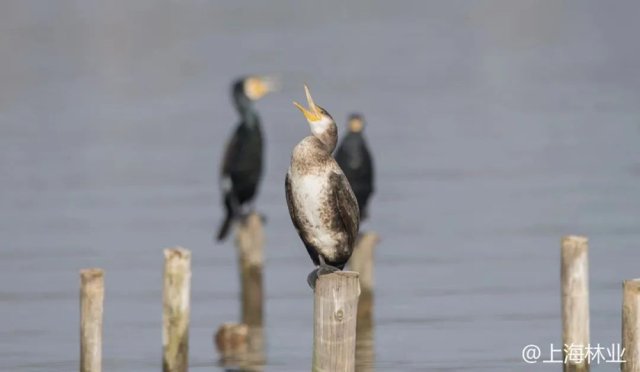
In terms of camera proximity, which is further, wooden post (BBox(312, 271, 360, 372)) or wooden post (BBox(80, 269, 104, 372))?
wooden post (BBox(80, 269, 104, 372))

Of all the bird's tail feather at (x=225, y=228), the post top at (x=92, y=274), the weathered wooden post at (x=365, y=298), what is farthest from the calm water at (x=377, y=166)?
the post top at (x=92, y=274)

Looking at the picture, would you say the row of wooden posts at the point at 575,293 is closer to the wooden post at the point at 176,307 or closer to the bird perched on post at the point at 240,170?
the wooden post at the point at 176,307

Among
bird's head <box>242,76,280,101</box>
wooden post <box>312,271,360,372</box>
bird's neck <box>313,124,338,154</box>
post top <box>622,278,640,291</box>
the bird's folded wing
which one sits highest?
bird's head <box>242,76,280,101</box>

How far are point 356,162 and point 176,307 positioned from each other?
430 centimetres

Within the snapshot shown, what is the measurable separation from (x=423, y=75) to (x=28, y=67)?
9.38m

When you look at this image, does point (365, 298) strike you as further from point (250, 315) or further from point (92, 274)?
point (92, 274)

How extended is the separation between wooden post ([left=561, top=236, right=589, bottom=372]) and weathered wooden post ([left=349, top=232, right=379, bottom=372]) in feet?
8.20

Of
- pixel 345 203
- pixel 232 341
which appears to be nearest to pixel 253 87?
pixel 232 341

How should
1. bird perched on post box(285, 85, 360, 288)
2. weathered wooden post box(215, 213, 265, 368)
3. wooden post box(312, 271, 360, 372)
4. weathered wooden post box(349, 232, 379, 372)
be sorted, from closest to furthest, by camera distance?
wooden post box(312, 271, 360, 372), bird perched on post box(285, 85, 360, 288), weathered wooden post box(349, 232, 379, 372), weathered wooden post box(215, 213, 265, 368)

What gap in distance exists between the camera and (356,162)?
16.5m

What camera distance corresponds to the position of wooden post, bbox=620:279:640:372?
10.9m

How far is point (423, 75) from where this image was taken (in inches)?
1607

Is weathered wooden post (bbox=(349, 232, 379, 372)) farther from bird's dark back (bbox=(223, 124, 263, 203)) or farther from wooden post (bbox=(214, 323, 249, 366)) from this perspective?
bird's dark back (bbox=(223, 124, 263, 203))

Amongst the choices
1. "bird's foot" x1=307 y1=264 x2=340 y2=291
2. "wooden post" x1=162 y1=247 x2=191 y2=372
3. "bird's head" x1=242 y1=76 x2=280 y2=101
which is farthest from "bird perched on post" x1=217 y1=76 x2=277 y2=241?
"bird's foot" x1=307 y1=264 x2=340 y2=291
